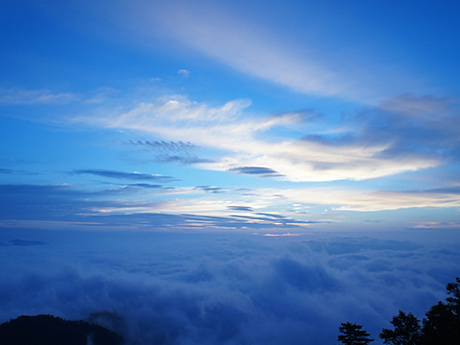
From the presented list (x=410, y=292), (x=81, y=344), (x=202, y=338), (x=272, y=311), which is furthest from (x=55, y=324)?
(x=410, y=292)

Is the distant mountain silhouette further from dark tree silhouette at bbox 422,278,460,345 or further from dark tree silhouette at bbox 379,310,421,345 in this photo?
dark tree silhouette at bbox 422,278,460,345

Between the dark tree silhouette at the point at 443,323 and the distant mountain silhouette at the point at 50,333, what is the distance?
571 ft

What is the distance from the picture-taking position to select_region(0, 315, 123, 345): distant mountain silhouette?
12962 cm

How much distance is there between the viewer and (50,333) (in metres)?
137

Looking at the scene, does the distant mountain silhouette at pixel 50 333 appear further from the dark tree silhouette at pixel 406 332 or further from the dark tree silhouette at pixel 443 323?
the dark tree silhouette at pixel 443 323

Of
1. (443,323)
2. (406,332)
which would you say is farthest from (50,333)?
(443,323)

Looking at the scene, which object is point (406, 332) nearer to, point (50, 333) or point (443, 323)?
point (443, 323)

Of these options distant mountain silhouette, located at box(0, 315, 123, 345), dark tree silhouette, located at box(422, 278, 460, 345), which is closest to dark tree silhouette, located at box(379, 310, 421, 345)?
dark tree silhouette, located at box(422, 278, 460, 345)

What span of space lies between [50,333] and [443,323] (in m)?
185

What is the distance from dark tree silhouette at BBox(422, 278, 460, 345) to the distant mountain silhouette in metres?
174

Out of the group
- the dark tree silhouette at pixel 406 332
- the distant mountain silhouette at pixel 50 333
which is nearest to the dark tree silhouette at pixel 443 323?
the dark tree silhouette at pixel 406 332

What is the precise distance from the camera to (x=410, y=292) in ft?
650

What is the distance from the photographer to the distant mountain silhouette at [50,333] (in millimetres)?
129625

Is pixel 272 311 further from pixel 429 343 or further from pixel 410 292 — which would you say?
pixel 429 343
